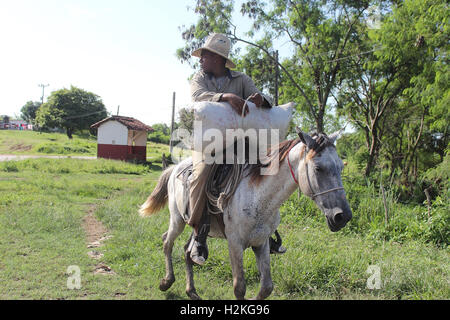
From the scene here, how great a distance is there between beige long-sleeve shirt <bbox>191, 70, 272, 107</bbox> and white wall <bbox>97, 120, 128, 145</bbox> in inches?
919

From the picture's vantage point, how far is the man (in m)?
3.37

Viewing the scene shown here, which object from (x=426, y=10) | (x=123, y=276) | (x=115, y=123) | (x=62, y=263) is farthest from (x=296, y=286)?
→ (x=115, y=123)

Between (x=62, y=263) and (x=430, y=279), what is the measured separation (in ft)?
17.9

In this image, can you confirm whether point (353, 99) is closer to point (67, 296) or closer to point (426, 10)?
point (426, 10)

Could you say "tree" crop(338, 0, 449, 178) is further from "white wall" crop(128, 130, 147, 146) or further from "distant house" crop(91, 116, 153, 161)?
"white wall" crop(128, 130, 147, 146)

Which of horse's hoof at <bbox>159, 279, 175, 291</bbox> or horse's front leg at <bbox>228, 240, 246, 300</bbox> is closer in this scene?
horse's front leg at <bbox>228, 240, 246, 300</bbox>

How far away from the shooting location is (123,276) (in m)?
5.00

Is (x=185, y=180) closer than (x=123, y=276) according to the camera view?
Yes

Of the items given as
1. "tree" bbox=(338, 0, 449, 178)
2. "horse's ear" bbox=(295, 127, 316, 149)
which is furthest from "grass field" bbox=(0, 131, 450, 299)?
"tree" bbox=(338, 0, 449, 178)

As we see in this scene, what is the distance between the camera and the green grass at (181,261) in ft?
14.4

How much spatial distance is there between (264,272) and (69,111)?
157ft

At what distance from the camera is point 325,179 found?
2586 mm
